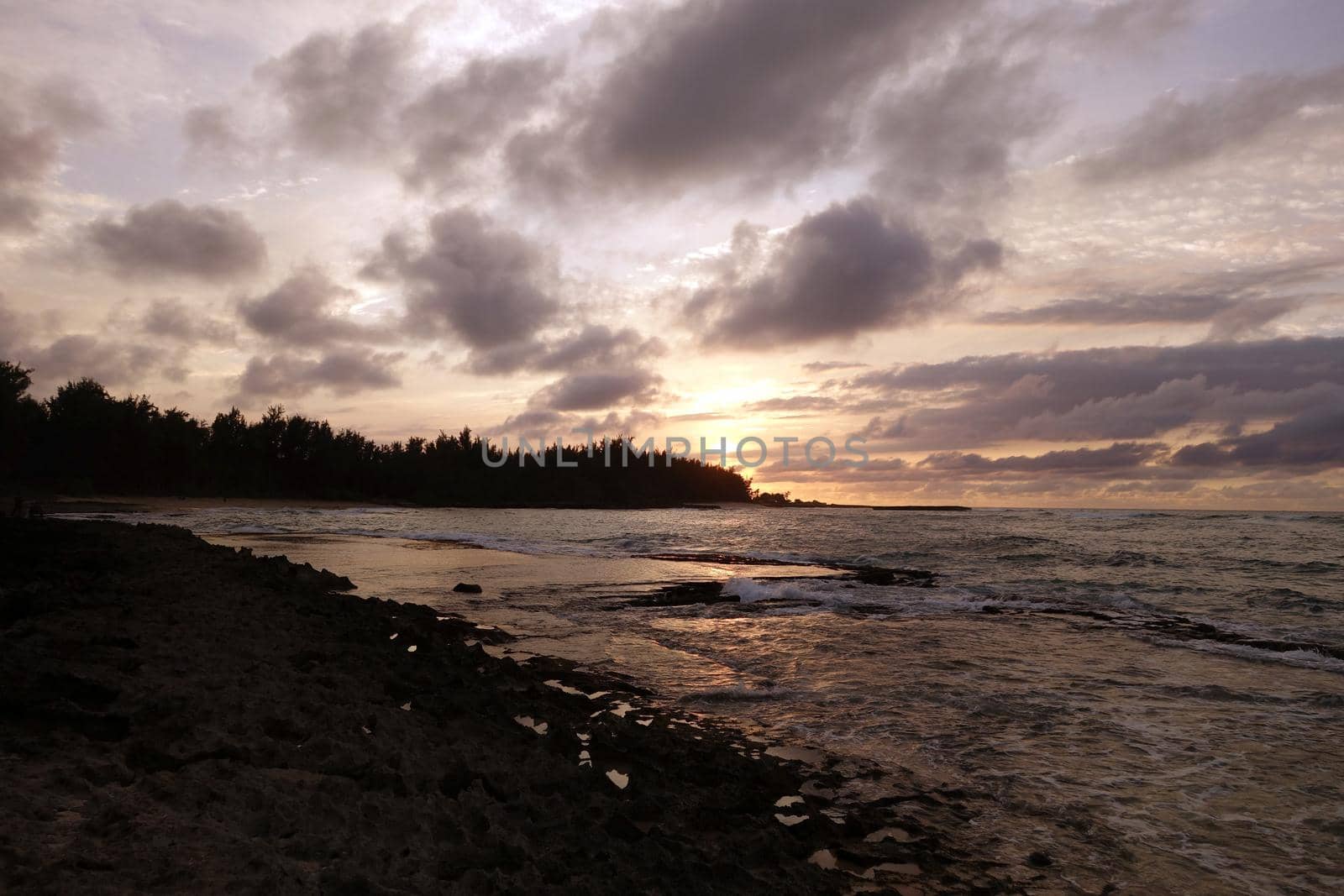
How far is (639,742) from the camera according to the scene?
740 centimetres

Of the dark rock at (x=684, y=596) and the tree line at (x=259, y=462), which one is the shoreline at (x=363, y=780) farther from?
the tree line at (x=259, y=462)

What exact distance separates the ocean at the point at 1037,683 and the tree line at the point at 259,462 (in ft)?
223

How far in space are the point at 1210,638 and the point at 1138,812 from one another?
1101 cm

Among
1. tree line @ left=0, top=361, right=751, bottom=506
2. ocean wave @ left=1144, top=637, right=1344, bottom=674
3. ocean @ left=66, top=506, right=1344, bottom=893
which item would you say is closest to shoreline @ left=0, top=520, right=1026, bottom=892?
ocean @ left=66, top=506, right=1344, bottom=893

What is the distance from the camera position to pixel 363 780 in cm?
519

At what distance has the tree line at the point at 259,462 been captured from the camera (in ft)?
252

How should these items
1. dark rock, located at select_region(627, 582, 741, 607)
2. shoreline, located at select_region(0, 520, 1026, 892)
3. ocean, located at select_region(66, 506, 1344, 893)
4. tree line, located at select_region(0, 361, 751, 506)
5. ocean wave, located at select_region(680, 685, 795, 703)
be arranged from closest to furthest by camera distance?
1. shoreline, located at select_region(0, 520, 1026, 892)
2. ocean, located at select_region(66, 506, 1344, 893)
3. ocean wave, located at select_region(680, 685, 795, 703)
4. dark rock, located at select_region(627, 582, 741, 607)
5. tree line, located at select_region(0, 361, 751, 506)

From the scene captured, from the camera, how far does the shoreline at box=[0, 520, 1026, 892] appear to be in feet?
13.2

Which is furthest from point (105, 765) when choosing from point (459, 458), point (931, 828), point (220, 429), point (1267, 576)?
point (459, 458)

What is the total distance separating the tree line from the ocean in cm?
6806

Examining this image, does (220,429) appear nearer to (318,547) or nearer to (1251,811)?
(318,547)

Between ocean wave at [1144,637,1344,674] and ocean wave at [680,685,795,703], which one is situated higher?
ocean wave at [680,685,795,703]

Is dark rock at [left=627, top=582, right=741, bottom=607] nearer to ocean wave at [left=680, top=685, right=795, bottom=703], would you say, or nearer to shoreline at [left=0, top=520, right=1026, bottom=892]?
ocean wave at [left=680, top=685, right=795, bottom=703]

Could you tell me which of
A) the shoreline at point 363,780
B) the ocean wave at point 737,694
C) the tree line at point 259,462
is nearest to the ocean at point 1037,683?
the ocean wave at point 737,694
